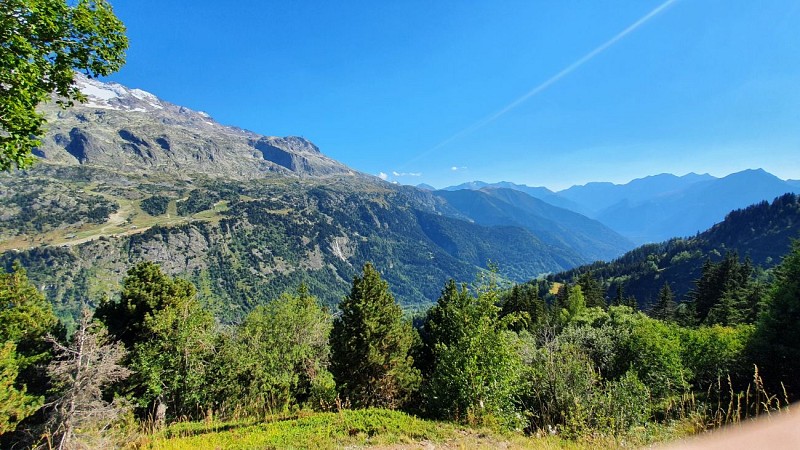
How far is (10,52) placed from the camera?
5848 millimetres

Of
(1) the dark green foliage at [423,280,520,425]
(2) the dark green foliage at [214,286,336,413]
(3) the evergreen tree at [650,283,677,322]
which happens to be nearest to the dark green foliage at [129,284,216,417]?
(2) the dark green foliage at [214,286,336,413]

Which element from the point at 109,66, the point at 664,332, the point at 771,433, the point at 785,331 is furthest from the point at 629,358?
the point at 109,66

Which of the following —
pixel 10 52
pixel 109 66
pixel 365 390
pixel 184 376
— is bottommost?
pixel 365 390

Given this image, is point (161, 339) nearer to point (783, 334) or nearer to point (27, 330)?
point (27, 330)

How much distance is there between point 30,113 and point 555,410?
55.0 feet

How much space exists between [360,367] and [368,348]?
183 cm

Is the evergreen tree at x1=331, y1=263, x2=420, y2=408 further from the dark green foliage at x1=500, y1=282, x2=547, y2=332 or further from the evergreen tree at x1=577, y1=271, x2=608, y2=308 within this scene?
the evergreen tree at x1=577, y1=271, x2=608, y2=308

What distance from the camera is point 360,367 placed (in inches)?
1176

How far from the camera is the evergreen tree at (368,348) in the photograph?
2970cm

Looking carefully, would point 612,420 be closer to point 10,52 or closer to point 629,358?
point 10,52

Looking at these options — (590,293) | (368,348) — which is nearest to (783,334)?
(368,348)

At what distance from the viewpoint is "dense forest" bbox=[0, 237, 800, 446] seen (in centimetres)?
1288

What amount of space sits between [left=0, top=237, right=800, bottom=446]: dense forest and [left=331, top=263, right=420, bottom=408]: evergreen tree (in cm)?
12

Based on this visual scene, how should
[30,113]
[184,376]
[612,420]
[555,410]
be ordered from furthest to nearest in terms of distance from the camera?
[184,376]
[555,410]
[612,420]
[30,113]
